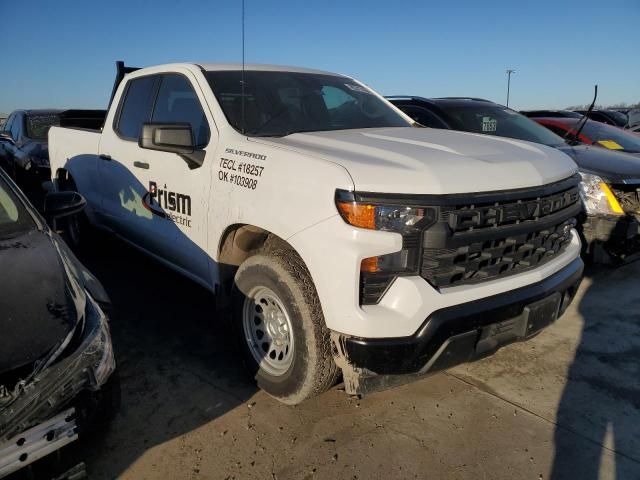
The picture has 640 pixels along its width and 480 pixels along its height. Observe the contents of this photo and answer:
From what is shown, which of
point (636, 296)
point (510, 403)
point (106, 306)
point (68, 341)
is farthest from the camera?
point (636, 296)

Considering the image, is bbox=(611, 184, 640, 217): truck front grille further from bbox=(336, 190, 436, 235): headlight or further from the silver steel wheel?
the silver steel wheel

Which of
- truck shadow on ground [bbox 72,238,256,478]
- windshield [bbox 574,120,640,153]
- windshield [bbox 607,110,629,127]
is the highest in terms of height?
windshield [bbox 607,110,629,127]

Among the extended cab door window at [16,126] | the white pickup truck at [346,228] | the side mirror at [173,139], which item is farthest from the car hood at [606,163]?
the extended cab door window at [16,126]

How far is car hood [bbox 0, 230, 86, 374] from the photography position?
6.28ft

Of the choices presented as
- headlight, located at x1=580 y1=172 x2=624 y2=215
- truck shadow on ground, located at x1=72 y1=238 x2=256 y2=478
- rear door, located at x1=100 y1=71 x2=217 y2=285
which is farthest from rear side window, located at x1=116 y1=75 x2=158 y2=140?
headlight, located at x1=580 y1=172 x2=624 y2=215

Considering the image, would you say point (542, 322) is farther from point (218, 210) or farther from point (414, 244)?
point (218, 210)

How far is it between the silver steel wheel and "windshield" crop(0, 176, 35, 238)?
1236mm

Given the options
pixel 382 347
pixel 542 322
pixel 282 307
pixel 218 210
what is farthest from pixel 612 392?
pixel 218 210

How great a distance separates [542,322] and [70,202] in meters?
2.79

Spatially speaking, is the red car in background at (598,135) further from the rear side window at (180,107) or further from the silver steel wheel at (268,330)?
the silver steel wheel at (268,330)

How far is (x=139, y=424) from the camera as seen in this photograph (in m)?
2.77

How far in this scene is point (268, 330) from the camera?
295 cm

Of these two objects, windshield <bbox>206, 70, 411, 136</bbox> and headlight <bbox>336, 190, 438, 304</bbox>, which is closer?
headlight <bbox>336, 190, 438, 304</bbox>

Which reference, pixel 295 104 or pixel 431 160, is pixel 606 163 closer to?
pixel 295 104
